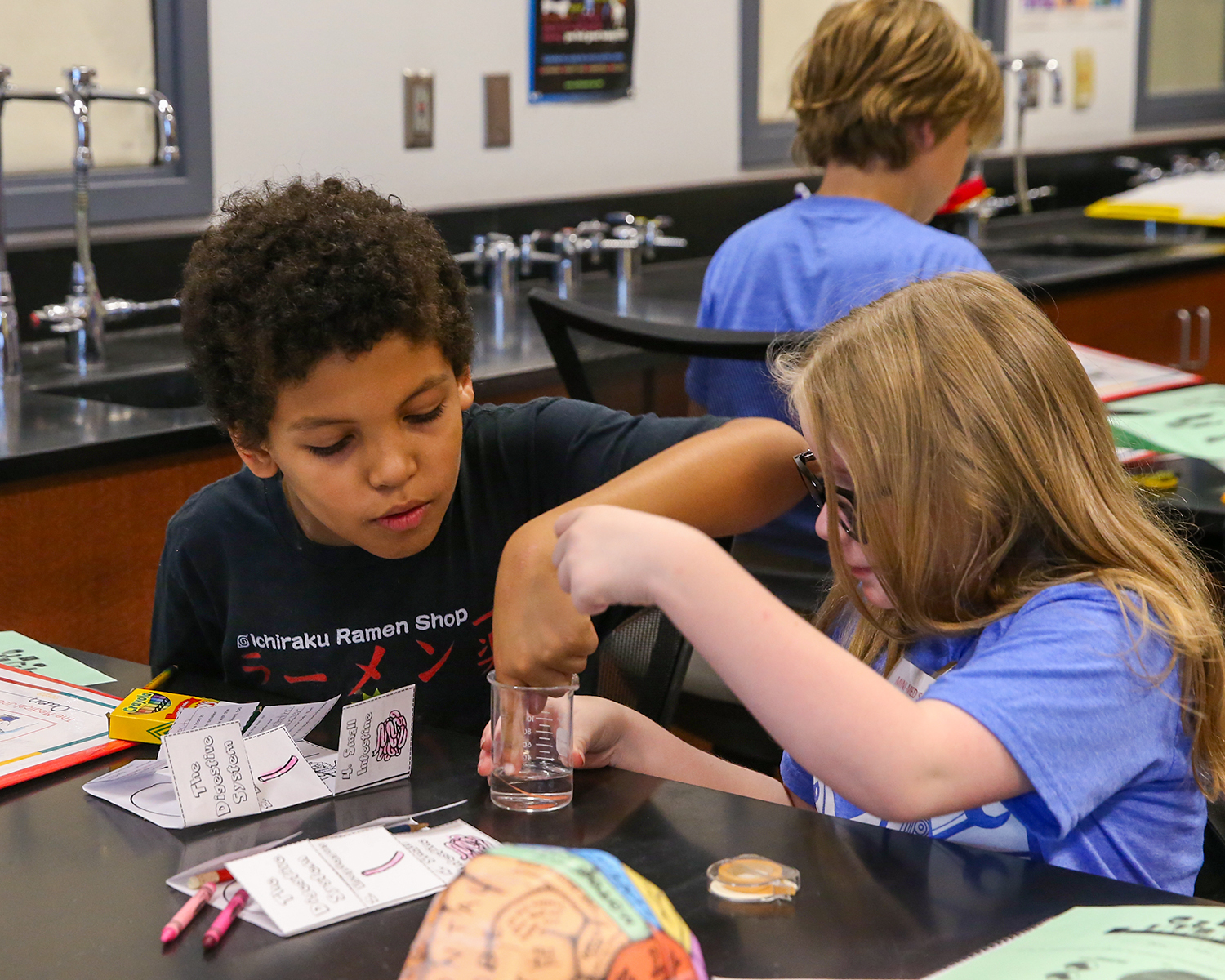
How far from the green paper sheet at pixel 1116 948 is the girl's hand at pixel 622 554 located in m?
0.27

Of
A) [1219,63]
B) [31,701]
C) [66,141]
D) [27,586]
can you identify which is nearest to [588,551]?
[31,701]

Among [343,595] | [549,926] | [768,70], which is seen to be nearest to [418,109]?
[768,70]

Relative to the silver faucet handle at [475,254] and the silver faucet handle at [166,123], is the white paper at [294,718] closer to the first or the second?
the silver faucet handle at [166,123]

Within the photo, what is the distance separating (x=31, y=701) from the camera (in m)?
1.16

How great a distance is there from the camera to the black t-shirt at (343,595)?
4.36 ft

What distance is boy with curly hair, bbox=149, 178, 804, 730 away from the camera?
45.3 inches

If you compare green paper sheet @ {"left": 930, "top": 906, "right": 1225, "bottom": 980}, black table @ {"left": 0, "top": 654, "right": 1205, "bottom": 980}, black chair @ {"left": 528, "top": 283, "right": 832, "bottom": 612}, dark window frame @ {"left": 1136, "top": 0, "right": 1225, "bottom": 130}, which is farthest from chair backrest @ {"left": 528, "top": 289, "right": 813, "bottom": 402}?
dark window frame @ {"left": 1136, "top": 0, "right": 1225, "bottom": 130}

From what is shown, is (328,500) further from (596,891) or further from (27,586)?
(27,586)

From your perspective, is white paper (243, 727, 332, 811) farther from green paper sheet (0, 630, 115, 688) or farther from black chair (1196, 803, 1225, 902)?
black chair (1196, 803, 1225, 902)

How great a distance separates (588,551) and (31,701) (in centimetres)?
57

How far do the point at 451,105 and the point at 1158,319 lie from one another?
1853 millimetres

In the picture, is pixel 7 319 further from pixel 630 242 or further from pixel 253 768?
pixel 253 768

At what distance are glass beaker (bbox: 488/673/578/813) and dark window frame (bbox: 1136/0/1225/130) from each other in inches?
171

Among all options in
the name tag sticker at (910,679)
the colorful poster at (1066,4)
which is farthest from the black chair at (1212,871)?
the colorful poster at (1066,4)
